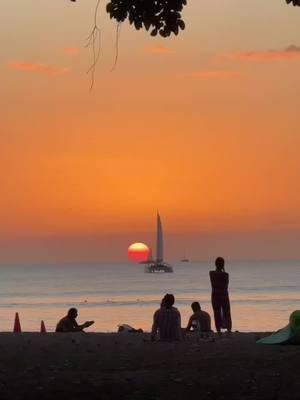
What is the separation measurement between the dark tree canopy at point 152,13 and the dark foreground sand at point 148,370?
503 cm

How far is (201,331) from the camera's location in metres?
23.6

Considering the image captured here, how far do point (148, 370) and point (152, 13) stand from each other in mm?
5504

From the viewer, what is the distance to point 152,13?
14266 millimetres

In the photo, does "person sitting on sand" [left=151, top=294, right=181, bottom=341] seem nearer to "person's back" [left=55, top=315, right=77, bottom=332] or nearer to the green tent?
the green tent

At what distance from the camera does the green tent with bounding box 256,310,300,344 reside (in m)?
19.0

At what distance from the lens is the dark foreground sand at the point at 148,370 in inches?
556

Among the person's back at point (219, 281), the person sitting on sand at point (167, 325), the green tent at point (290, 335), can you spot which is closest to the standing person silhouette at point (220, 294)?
the person's back at point (219, 281)

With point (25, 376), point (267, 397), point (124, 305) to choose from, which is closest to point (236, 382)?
point (267, 397)

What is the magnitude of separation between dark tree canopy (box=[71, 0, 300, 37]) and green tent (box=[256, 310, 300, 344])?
7.08 meters

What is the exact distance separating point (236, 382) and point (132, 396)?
166 cm

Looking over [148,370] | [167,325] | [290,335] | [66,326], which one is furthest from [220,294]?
[148,370]

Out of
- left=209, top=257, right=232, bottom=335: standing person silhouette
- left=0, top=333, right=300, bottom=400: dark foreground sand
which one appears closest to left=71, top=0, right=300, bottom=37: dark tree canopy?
left=0, top=333, right=300, bottom=400: dark foreground sand

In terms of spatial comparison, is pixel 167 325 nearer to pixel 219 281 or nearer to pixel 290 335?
pixel 219 281

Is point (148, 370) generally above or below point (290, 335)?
below
